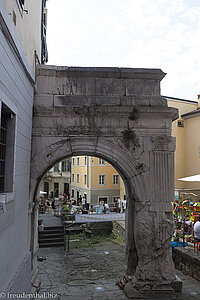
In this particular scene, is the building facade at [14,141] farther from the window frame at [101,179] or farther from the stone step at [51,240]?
the window frame at [101,179]

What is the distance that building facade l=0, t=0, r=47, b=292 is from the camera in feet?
9.35

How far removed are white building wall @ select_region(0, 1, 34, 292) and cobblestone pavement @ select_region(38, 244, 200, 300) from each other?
1427 mm

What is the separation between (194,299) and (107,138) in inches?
150

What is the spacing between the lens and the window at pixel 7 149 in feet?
10.7

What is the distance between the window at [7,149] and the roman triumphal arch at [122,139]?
1.49 m

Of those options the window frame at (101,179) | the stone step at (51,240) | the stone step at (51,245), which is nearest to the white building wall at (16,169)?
the stone step at (51,245)

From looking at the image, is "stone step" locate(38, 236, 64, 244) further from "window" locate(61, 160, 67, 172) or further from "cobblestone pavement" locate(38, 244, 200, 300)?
"window" locate(61, 160, 67, 172)

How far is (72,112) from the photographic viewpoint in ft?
16.3

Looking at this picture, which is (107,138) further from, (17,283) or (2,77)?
(17,283)

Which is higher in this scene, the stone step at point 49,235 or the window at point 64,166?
the window at point 64,166

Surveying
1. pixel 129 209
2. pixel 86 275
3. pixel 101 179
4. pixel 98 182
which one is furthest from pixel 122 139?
pixel 101 179

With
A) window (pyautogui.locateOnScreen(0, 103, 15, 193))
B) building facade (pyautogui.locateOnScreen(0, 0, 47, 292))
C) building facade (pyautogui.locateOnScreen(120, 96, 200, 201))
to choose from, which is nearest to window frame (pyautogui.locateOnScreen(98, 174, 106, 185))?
building facade (pyautogui.locateOnScreen(120, 96, 200, 201))

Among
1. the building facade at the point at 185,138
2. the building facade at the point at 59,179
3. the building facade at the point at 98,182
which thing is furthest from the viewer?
the building facade at the point at 59,179

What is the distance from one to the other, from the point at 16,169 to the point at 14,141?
48cm
